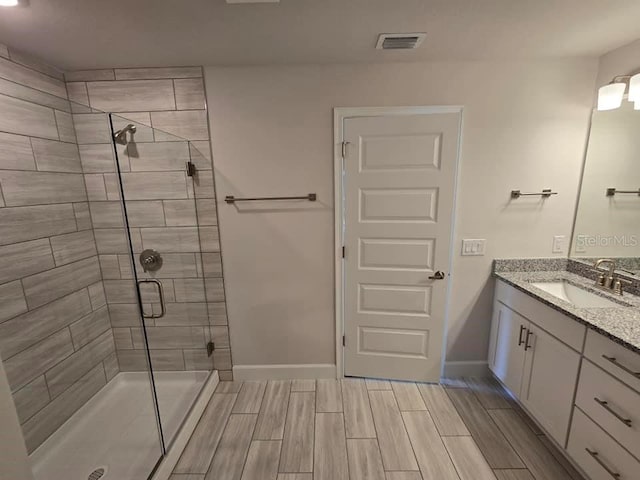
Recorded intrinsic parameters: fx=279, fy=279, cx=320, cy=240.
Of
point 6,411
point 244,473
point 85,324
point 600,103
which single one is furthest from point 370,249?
point 85,324

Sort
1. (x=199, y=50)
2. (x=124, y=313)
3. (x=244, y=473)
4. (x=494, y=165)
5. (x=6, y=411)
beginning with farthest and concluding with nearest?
1. (x=124, y=313)
2. (x=494, y=165)
3. (x=199, y=50)
4. (x=244, y=473)
5. (x=6, y=411)

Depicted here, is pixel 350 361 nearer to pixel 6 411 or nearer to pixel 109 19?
pixel 6 411

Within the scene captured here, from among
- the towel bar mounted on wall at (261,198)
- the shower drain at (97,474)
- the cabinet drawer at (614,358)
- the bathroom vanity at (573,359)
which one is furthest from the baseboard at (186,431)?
the cabinet drawer at (614,358)

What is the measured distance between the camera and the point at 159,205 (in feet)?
6.73

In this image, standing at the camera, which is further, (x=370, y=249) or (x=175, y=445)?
(x=370, y=249)

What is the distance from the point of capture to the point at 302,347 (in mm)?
2354

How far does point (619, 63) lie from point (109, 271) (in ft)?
12.5

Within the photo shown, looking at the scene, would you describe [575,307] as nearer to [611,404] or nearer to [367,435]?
[611,404]

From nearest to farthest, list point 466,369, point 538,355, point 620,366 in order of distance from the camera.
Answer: point 620,366
point 538,355
point 466,369

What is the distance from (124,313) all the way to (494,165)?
121 inches

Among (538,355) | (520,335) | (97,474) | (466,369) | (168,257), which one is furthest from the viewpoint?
(466,369)

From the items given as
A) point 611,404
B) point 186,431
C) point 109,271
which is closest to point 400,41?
point 611,404

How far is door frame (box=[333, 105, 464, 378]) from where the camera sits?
1962 millimetres

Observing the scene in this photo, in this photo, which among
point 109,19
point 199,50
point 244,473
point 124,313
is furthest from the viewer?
point 124,313
